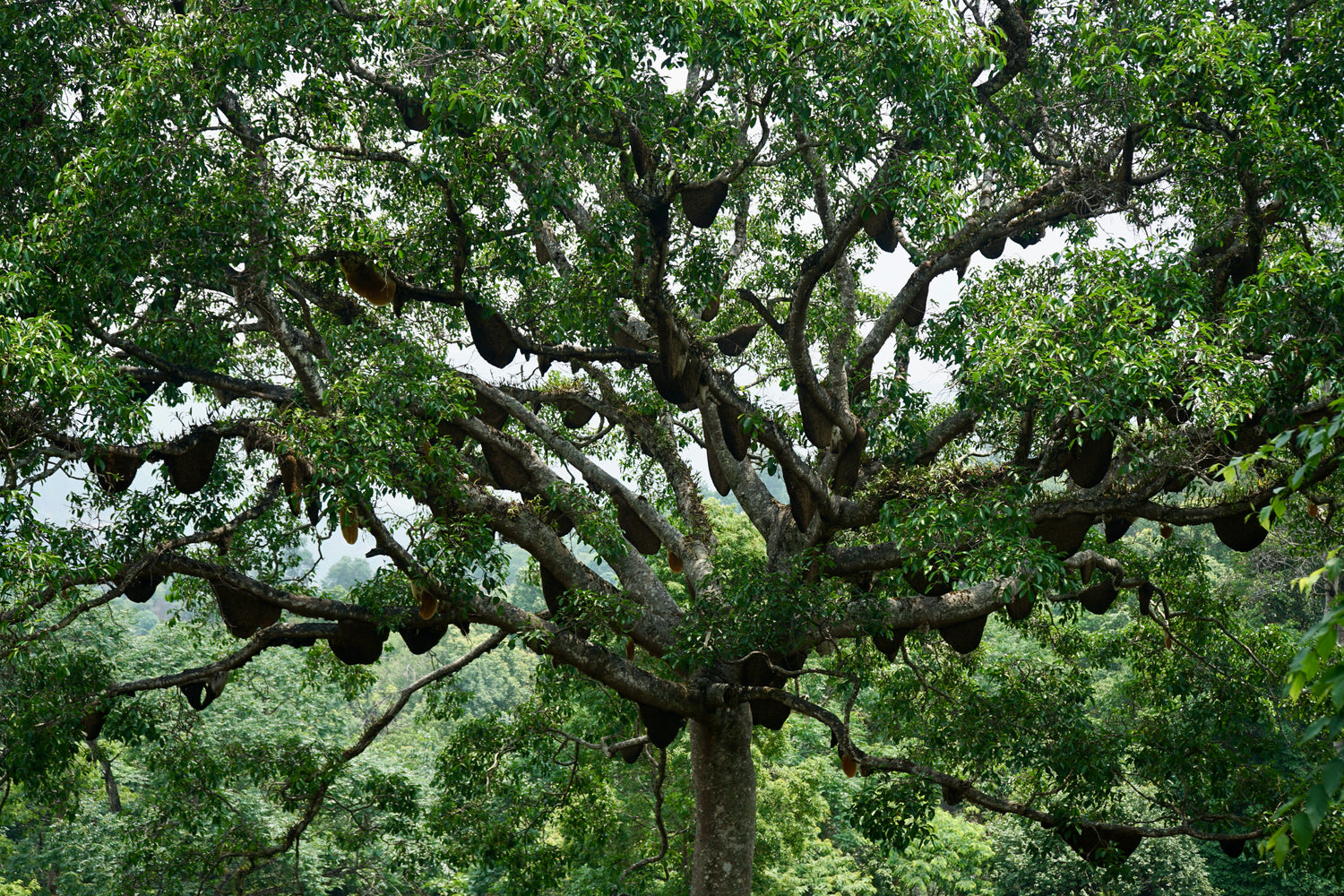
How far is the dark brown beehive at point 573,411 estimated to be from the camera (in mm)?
9172

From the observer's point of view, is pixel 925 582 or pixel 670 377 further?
pixel 670 377

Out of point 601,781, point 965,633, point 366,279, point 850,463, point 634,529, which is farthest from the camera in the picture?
point 601,781

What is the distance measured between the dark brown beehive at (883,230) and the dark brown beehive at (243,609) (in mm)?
5186

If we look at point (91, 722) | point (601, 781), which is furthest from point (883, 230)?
point (91, 722)

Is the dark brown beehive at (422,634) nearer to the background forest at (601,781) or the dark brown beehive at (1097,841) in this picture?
the background forest at (601,781)

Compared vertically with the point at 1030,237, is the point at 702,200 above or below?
below

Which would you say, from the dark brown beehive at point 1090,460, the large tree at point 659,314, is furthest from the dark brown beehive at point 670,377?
the dark brown beehive at point 1090,460

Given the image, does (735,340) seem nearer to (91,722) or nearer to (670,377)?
(670,377)

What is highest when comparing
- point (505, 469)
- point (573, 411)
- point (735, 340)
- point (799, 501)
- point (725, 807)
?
point (735, 340)

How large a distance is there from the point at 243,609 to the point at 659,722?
9.94 feet

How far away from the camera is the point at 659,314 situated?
22.3 feet

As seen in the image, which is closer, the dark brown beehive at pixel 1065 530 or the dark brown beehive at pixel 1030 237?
the dark brown beehive at pixel 1065 530

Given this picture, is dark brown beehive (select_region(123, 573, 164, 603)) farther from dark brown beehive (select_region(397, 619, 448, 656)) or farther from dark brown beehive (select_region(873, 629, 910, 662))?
dark brown beehive (select_region(873, 629, 910, 662))

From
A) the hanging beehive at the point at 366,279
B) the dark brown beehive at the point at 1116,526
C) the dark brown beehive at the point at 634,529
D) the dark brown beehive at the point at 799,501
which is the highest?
the hanging beehive at the point at 366,279
